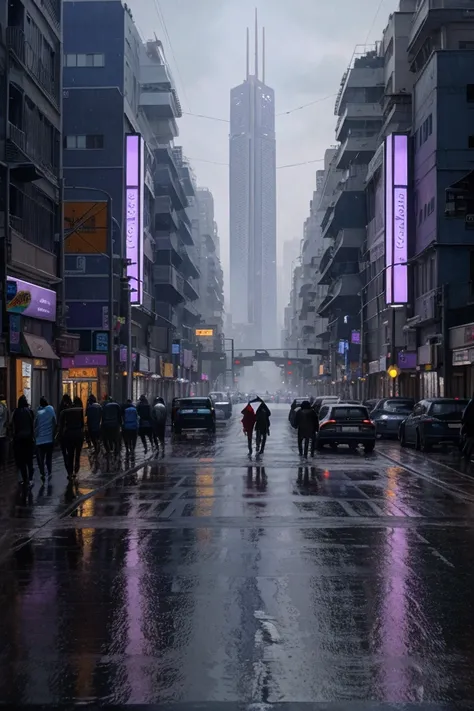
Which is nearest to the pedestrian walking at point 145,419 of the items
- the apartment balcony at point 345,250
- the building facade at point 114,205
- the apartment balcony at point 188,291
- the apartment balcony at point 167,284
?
the building facade at point 114,205

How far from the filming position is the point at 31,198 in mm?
38719

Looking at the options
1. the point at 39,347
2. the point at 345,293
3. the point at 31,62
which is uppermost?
the point at 31,62

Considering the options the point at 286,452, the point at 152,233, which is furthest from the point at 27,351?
the point at 152,233

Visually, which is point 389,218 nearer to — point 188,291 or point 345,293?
point 345,293

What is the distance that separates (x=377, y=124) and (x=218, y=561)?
90972mm

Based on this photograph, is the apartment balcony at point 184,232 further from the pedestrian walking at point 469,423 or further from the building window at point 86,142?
the pedestrian walking at point 469,423

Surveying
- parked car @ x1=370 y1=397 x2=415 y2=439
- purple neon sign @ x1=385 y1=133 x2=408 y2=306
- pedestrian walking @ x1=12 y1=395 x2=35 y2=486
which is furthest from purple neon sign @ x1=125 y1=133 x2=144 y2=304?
pedestrian walking @ x1=12 y1=395 x2=35 y2=486

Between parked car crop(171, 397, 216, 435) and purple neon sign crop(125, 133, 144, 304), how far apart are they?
67.2 feet

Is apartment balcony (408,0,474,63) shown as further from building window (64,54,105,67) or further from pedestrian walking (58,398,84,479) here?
pedestrian walking (58,398,84,479)

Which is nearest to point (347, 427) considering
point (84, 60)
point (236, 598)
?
point (236, 598)

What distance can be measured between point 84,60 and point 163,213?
20.6 meters

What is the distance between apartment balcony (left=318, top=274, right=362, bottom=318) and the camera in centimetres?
9712

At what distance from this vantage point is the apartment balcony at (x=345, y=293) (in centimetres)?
9712

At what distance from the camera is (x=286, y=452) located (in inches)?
1341
